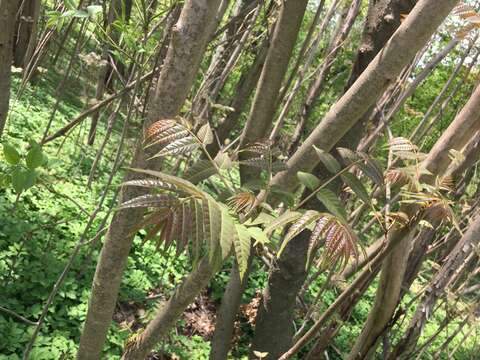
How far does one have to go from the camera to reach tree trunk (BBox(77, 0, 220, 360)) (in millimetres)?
1069

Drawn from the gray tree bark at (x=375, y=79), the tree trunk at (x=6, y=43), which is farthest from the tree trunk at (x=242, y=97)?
the gray tree bark at (x=375, y=79)

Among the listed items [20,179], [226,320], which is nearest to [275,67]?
[20,179]

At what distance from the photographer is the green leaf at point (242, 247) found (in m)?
0.82

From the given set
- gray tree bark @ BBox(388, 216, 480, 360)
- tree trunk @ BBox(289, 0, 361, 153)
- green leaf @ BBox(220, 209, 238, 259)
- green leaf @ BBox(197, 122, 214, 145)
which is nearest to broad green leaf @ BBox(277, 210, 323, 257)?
green leaf @ BBox(220, 209, 238, 259)

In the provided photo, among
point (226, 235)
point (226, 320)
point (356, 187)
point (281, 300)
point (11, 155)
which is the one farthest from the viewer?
point (226, 320)

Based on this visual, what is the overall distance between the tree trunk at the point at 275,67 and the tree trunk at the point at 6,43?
2.86 ft

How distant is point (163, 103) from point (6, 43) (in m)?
0.75

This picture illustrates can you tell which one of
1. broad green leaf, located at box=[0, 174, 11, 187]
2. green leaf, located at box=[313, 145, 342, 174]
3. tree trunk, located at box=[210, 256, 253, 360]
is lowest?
tree trunk, located at box=[210, 256, 253, 360]

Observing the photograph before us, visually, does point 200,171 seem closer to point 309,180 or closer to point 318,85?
point 309,180

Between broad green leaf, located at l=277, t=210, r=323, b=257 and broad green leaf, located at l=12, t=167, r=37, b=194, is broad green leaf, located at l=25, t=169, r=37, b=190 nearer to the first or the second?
broad green leaf, located at l=12, t=167, r=37, b=194

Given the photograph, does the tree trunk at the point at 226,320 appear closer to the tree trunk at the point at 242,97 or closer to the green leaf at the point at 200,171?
the tree trunk at the point at 242,97

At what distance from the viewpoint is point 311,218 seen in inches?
36.0

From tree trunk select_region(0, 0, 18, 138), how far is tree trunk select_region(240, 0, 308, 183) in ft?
2.86

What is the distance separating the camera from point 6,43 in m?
1.52
